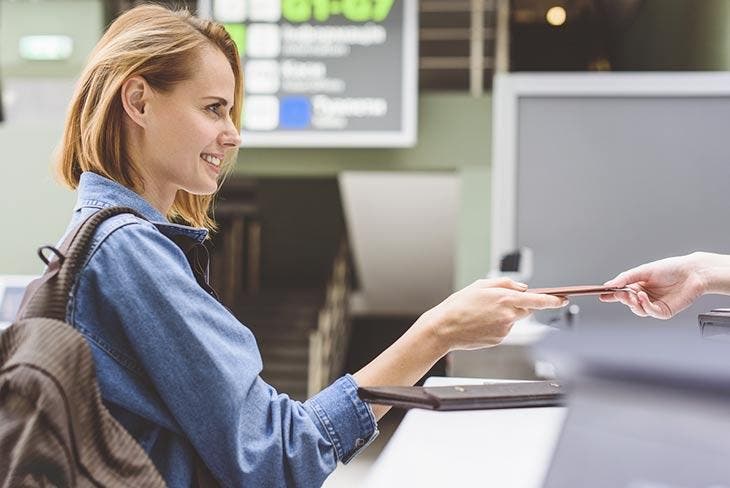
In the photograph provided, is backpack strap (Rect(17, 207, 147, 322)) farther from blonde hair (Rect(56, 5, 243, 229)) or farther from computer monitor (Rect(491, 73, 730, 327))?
computer monitor (Rect(491, 73, 730, 327))

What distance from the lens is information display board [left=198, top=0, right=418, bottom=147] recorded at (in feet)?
16.1

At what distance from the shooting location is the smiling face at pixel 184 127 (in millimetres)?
1132

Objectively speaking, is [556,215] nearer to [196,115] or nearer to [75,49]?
[196,115]

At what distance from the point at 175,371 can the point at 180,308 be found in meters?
0.07

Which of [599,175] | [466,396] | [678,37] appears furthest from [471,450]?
[678,37]

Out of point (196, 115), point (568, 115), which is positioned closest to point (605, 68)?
point (568, 115)

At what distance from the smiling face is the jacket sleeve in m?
0.17

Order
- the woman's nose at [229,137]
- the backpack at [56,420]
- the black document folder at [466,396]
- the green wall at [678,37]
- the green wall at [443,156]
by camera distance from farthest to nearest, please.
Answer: the green wall at [443,156] → the green wall at [678,37] → the woman's nose at [229,137] → the black document folder at [466,396] → the backpack at [56,420]

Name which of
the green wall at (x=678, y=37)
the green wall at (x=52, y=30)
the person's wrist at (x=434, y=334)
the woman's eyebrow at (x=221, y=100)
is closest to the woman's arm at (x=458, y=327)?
the person's wrist at (x=434, y=334)

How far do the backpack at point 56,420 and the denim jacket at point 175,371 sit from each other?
52 mm

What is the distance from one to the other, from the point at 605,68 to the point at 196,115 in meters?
7.48

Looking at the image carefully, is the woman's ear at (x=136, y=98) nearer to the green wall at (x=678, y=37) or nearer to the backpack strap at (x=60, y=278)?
the backpack strap at (x=60, y=278)

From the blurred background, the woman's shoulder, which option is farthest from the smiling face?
the blurred background

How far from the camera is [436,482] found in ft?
3.16
